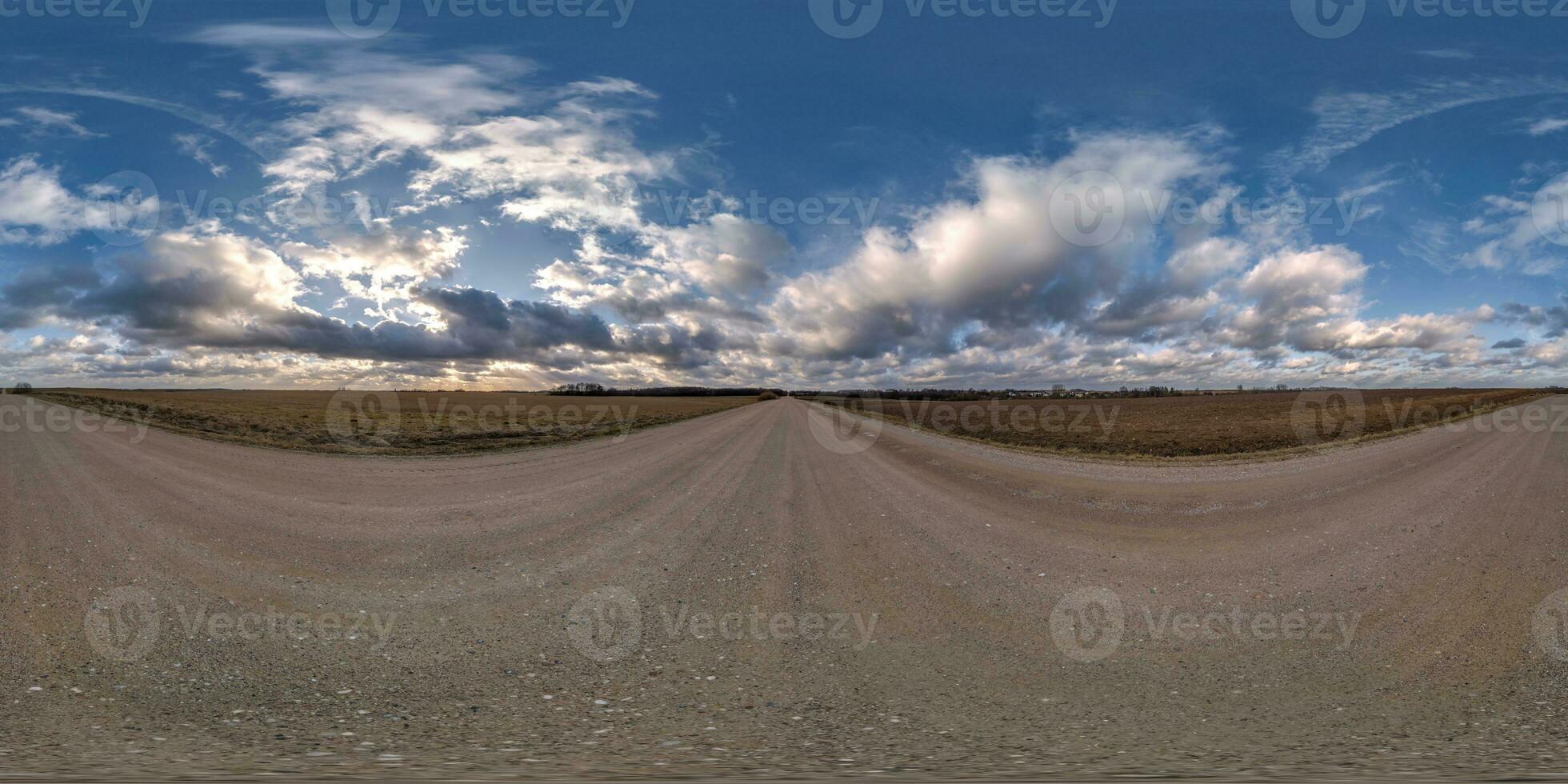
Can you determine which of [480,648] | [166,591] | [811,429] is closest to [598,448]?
[811,429]

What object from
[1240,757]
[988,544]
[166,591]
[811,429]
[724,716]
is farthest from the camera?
[811,429]

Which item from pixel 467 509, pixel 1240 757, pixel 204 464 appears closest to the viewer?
pixel 1240 757

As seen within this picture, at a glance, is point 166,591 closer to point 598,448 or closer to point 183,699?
point 183,699

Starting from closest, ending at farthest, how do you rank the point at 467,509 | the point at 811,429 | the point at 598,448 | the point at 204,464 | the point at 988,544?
the point at 988,544 → the point at 467,509 → the point at 204,464 → the point at 598,448 → the point at 811,429

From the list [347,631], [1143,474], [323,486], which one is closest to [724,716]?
[347,631]

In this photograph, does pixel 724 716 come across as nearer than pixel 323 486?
Yes

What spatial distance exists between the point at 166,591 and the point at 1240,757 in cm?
1021

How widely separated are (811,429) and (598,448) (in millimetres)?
14768

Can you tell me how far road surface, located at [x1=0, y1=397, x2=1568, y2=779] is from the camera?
4.45 metres

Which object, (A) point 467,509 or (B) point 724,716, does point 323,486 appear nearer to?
(A) point 467,509

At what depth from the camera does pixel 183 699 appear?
5094 mm

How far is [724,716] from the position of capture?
4863 mm

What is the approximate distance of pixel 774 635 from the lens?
647 centimetres

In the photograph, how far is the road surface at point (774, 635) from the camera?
4.45 m
